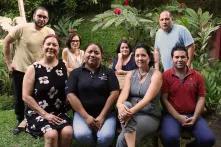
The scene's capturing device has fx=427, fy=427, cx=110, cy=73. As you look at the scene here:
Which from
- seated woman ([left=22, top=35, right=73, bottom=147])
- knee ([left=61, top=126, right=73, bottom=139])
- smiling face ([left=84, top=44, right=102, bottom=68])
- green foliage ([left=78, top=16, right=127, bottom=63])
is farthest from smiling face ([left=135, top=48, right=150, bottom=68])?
green foliage ([left=78, top=16, right=127, bottom=63])

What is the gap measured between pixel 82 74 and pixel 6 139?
1724mm

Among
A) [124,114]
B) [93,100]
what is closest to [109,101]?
[93,100]

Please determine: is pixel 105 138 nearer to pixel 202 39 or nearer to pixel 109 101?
pixel 109 101

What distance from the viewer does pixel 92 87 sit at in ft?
16.4

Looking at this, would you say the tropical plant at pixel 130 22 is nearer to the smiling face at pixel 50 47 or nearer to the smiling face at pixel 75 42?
the smiling face at pixel 75 42

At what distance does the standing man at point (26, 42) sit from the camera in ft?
18.7

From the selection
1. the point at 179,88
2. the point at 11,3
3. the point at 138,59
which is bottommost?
the point at 179,88

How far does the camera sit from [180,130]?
4.88m

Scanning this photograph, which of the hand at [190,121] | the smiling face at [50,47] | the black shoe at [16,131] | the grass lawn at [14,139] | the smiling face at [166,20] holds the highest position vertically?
the smiling face at [166,20]

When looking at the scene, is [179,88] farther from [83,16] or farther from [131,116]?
[83,16]

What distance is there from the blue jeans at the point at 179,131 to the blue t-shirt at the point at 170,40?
1.40 metres

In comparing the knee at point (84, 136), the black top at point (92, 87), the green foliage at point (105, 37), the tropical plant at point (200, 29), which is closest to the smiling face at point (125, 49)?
the black top at point (92, 87)

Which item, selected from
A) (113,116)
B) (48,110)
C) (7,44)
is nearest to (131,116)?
(113,116)

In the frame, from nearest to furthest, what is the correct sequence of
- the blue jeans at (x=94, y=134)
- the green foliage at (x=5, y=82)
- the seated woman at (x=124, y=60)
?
the blue jeans at (x=94, y=134), the seated woman at (x=124, y=60), the green foliage at (x=5, y=82)
